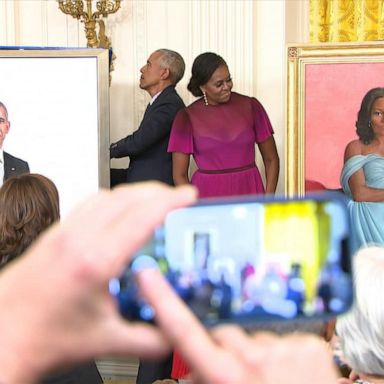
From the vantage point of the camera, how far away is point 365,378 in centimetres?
156

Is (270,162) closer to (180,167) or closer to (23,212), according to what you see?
(180,167)

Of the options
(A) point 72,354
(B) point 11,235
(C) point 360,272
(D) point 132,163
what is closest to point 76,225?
(A) point 72,354

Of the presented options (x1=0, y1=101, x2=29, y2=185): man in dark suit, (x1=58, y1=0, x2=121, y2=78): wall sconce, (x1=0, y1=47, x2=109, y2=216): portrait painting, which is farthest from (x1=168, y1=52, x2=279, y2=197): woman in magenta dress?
(x1=0, y1=101, x2=29, y2=185): man in dark suit

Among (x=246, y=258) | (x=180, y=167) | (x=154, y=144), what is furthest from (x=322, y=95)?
(x=246, y=258)

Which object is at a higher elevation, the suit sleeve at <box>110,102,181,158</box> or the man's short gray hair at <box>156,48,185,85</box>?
the man's short gray hair at <box>156,48,185,85</box>

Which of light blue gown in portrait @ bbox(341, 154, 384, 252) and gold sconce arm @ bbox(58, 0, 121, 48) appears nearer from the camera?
light blue gown in portrait @ bbox(341, 154, 384, 252)

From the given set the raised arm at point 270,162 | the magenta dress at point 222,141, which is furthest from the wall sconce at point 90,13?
the raised arm at point 270,162

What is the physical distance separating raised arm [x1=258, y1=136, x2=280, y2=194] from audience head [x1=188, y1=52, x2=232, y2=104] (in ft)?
1.11

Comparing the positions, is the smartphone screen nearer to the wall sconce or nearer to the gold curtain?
the wall sconce

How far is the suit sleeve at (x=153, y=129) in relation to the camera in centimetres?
454

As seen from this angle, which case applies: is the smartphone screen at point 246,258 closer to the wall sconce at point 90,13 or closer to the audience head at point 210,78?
the audience head at point 210,78

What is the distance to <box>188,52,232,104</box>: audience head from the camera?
4402 millimetres

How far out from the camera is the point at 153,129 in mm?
4531

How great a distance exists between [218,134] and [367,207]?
0.81 meters
